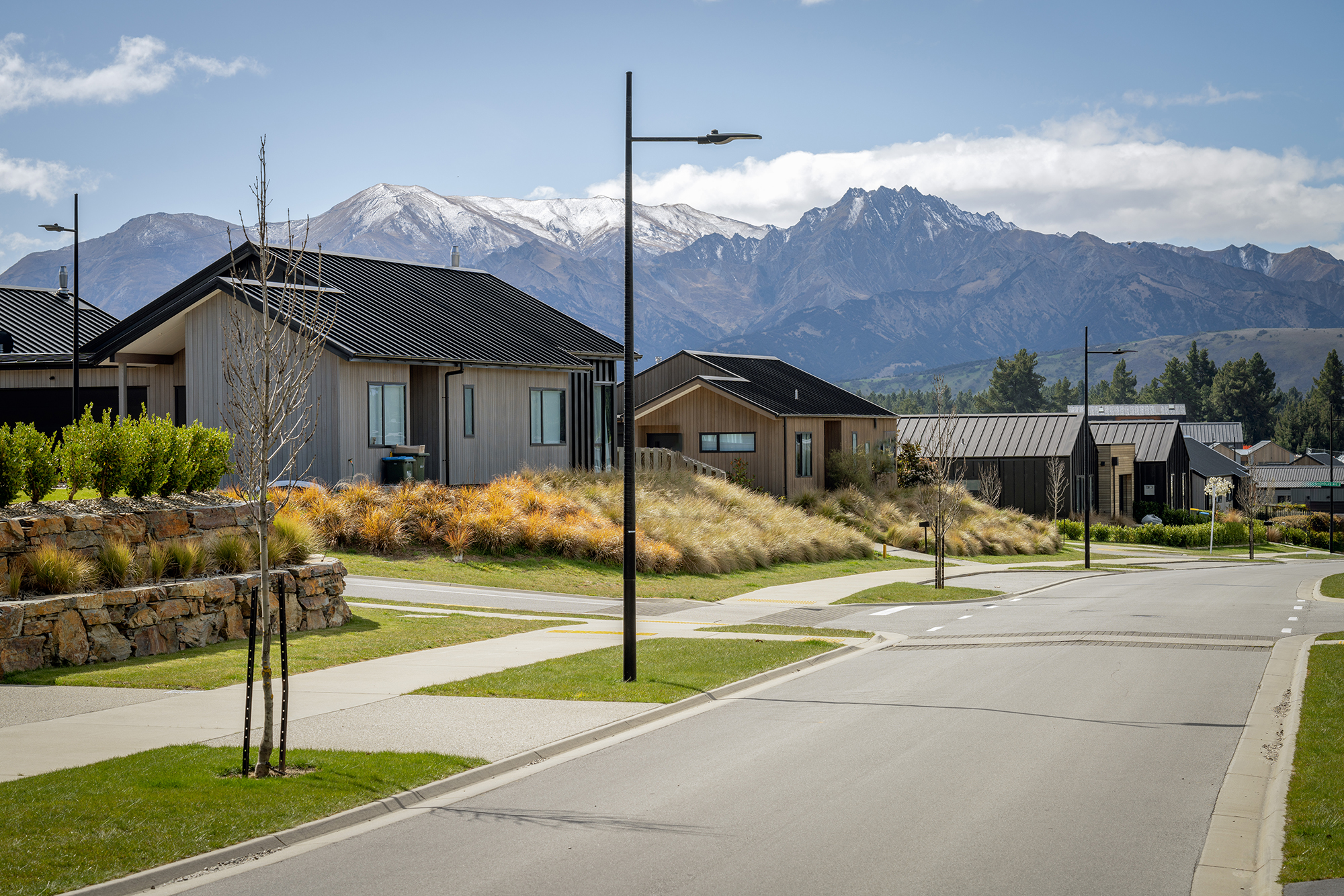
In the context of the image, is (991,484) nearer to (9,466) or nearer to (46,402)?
(46,402)

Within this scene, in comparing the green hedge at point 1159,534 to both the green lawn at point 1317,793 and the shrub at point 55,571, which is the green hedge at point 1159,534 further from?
the shrub at point 55,571

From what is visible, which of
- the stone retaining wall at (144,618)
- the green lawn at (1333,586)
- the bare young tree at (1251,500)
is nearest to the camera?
the stone retaining wall at (144,618)

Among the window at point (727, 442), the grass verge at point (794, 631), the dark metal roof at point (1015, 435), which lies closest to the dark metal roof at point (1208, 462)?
the dark metal roof at point (1015, 435)

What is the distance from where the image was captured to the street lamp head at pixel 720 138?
556 inches

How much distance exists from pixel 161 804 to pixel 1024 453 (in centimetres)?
5853

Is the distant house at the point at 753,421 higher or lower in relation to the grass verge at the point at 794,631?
higher

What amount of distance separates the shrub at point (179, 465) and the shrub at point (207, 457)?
11 cm

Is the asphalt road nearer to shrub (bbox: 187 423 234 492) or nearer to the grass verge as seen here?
the grass verge

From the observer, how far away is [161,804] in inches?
317

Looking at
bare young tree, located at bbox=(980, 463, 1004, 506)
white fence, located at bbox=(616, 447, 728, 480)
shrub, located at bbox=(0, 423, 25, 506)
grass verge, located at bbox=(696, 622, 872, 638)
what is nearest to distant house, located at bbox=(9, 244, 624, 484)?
white fence, located at bbox=(616, 447, 728, 480)

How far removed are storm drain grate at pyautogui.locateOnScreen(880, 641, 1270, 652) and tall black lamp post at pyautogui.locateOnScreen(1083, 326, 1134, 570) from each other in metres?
12.6

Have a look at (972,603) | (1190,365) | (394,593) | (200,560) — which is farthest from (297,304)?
(1190,365)

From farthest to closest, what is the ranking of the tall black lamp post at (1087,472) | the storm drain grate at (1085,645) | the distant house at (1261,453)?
the distant house at (1261,453)
the tall black lamp post at (1087,472)
the storm drain grate at (1085,645)

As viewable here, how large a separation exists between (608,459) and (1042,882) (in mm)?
31665
